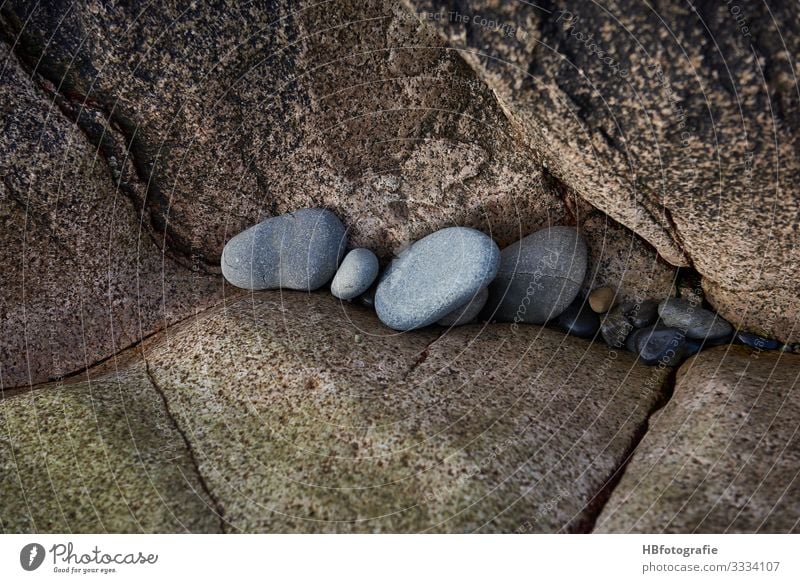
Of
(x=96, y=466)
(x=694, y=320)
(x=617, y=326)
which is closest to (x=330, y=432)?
(x=96, y=466)

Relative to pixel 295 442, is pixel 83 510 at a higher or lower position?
lower

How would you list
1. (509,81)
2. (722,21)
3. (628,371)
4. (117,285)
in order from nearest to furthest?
(722,21) < (509,81) < (628,371) < (117,285)

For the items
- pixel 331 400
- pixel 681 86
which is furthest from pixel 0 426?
pixel 681 86

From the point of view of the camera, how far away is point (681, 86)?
7.64 feet

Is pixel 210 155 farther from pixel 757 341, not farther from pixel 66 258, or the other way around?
pixel 757 341

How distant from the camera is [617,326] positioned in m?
3.35

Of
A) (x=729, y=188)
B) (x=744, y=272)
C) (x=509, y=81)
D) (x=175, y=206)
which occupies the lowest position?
(x=175, y=206)

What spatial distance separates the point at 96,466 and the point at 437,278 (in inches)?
79.3

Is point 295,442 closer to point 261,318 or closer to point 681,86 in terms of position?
point 261,318

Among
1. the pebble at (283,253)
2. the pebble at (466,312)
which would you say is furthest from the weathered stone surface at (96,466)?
the pebble at (466,312)

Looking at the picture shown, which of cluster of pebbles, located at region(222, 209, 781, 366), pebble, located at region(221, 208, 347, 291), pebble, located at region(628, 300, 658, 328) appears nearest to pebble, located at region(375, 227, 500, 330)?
cluster of pebbles, located at region(222, 209, 781, 366)

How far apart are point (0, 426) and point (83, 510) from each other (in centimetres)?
82

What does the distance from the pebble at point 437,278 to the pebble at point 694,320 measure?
3.59 ft

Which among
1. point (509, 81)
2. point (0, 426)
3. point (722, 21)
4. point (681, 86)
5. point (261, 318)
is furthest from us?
point (261, 318)
